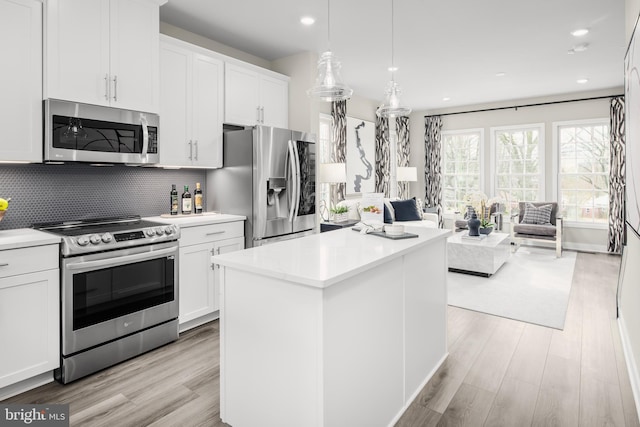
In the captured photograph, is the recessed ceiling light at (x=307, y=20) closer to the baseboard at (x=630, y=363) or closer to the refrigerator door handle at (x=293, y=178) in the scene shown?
the refrigerator door handle at (x=293, y=178)

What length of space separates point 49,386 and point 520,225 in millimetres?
6481

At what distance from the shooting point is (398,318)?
202 centimetres

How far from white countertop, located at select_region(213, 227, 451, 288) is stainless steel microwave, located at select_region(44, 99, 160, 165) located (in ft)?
5.00

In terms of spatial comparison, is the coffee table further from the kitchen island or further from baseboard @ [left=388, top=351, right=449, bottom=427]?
the kitchen island

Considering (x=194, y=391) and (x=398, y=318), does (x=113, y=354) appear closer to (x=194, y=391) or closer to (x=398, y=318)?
(x=194, y=391)

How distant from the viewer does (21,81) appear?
239 cm

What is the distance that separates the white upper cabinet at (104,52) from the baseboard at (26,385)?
5.85ft

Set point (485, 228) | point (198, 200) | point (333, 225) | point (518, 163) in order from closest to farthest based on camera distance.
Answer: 1. point (198, 200)
2. point (333, 225)
3. point (485, 228)
4. point (518, 163)

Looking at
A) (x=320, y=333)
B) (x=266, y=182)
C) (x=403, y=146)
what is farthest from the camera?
(x=403, y=146)

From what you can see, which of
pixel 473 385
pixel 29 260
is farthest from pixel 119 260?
pixel 473 385

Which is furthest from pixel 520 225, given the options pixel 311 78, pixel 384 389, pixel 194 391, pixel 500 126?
pixel 194 391

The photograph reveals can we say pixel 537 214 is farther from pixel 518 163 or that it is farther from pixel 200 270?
pixel 200 270

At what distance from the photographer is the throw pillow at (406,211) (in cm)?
620

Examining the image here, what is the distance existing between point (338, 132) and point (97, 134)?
3.94m
